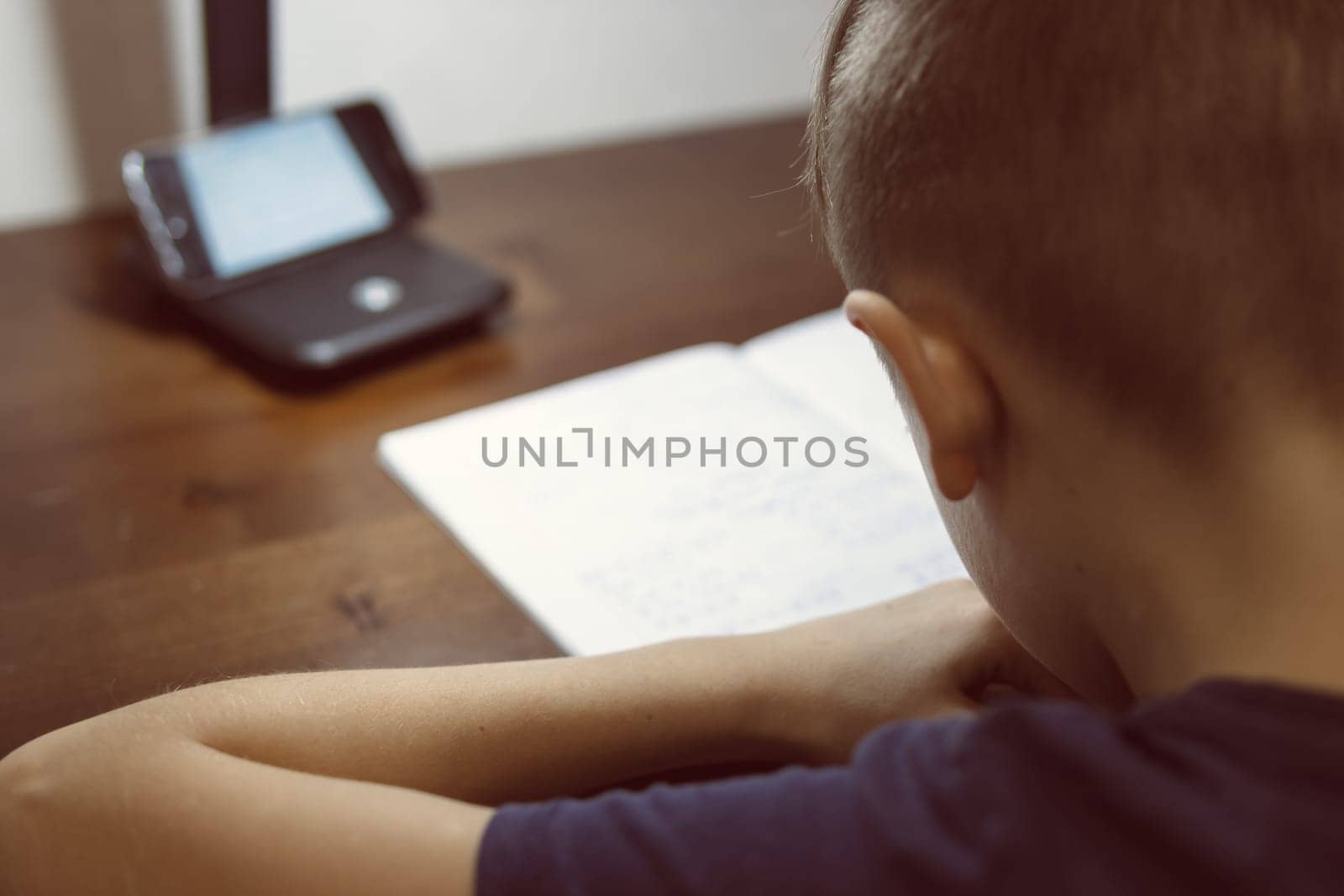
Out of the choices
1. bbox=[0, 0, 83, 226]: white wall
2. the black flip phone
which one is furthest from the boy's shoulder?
bbox=[0, 0, 83, 226]: white wall

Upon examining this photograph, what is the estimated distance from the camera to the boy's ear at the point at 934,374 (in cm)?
42

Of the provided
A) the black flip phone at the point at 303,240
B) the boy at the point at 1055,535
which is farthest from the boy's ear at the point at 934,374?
the black flip phone at the point at 303,240

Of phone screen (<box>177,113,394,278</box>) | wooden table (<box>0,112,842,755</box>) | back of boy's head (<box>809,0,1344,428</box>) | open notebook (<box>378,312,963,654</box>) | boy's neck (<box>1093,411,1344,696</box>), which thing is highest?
back of boy's head (<box>809,0,1344,428</box>)

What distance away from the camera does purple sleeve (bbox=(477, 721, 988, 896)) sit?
0.34 meters

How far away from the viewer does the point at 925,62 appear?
41 centimetres

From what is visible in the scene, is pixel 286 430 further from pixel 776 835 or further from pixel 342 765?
pixel 776 835

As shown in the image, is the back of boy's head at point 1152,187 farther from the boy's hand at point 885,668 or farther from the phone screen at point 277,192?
the phone screen at point 277,192

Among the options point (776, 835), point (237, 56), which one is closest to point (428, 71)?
point (237, 56)

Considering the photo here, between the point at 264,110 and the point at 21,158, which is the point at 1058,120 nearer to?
the point at 264,110

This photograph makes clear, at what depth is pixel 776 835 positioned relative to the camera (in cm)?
36

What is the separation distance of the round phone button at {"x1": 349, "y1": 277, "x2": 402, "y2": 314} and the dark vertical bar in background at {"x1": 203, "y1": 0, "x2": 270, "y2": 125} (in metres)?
0.16

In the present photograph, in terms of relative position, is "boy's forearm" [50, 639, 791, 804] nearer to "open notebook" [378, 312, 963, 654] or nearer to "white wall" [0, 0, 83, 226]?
"open notebook" [378, 312, 963, 654]

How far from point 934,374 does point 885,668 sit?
166mm

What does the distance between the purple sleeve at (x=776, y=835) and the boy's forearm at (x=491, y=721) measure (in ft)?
0.31
